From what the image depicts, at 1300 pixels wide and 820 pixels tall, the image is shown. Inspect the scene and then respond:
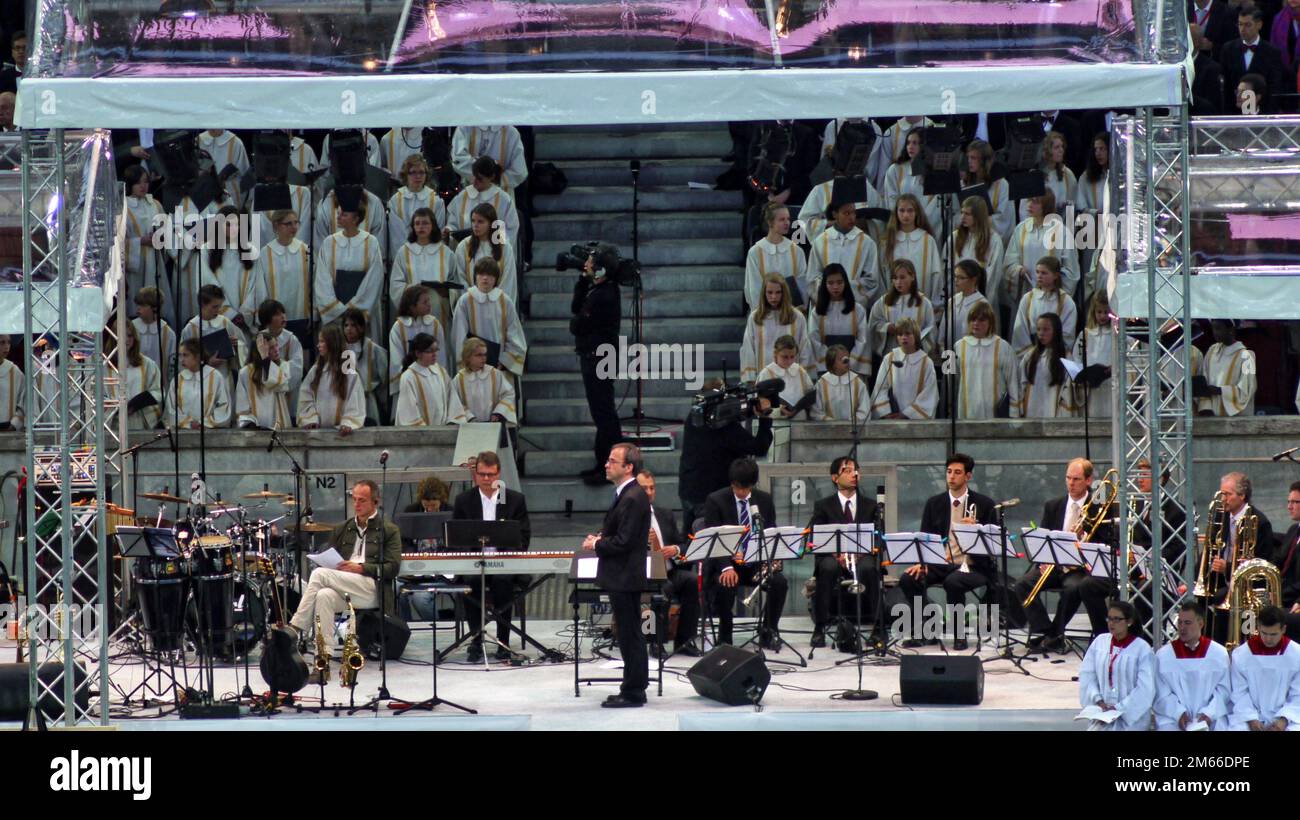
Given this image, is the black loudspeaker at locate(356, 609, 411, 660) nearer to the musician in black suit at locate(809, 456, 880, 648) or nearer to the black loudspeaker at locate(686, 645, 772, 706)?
the black loudspeaker at locate(686, 645, 772, 706)

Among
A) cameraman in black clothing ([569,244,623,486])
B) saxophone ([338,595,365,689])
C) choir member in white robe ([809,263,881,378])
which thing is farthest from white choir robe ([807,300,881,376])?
saxophone ([338,595,365,689])

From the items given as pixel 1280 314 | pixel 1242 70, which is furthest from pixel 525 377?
pixel 1280 314

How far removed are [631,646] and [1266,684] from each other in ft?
14.1

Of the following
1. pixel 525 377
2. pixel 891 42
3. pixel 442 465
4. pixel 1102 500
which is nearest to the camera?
pixel 891 42

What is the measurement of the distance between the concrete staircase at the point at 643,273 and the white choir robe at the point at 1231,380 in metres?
4.78

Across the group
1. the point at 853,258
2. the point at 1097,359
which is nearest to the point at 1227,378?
the point at 1097,359

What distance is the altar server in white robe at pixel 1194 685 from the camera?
1249 cm

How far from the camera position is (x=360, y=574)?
1564 cm

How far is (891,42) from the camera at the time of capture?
12.2 m

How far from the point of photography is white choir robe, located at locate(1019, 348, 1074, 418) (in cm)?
1909

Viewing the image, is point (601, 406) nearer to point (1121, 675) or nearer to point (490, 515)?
point (490, 515)
